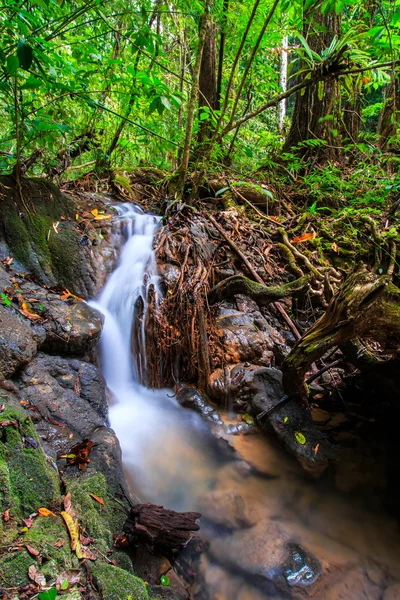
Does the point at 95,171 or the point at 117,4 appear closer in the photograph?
the point at 117,4

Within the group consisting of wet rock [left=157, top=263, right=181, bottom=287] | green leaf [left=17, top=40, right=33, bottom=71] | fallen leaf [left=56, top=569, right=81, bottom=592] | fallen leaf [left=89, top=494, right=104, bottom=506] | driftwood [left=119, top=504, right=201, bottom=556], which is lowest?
driftwood [left=119, top=504, right=201, bottom=556]

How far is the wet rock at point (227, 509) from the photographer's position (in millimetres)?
2723

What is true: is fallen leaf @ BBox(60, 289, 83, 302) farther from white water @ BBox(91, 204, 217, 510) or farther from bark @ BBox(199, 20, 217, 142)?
bark @ BBox(199, 20, 217, 142)

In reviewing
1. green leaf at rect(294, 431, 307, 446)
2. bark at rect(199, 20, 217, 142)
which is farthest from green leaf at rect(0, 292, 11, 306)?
bark at rect(199, 20, 217, 142)

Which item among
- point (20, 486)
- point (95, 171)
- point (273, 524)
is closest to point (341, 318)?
point (273, 524)

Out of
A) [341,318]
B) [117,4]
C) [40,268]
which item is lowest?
[40,268]

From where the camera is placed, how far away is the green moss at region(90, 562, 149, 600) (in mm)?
1378

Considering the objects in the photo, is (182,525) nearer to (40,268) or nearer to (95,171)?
(40,268)

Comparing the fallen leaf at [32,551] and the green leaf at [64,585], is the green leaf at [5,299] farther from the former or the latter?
the green leaf at [64,585]

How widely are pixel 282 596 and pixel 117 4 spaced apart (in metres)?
5.23

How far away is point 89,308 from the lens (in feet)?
12.3

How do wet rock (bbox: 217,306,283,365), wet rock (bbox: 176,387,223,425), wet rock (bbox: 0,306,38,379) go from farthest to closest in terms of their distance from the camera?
1. wet rock (bbox: 217,306,283,365)
2. wet rock (bbox: 176,387,223,425)
3. wet rock (bbox: 0,306,38,379)

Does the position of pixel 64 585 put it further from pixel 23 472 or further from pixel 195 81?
pixel 195 81

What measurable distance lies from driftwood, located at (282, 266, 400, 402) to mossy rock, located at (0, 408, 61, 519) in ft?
7.83
